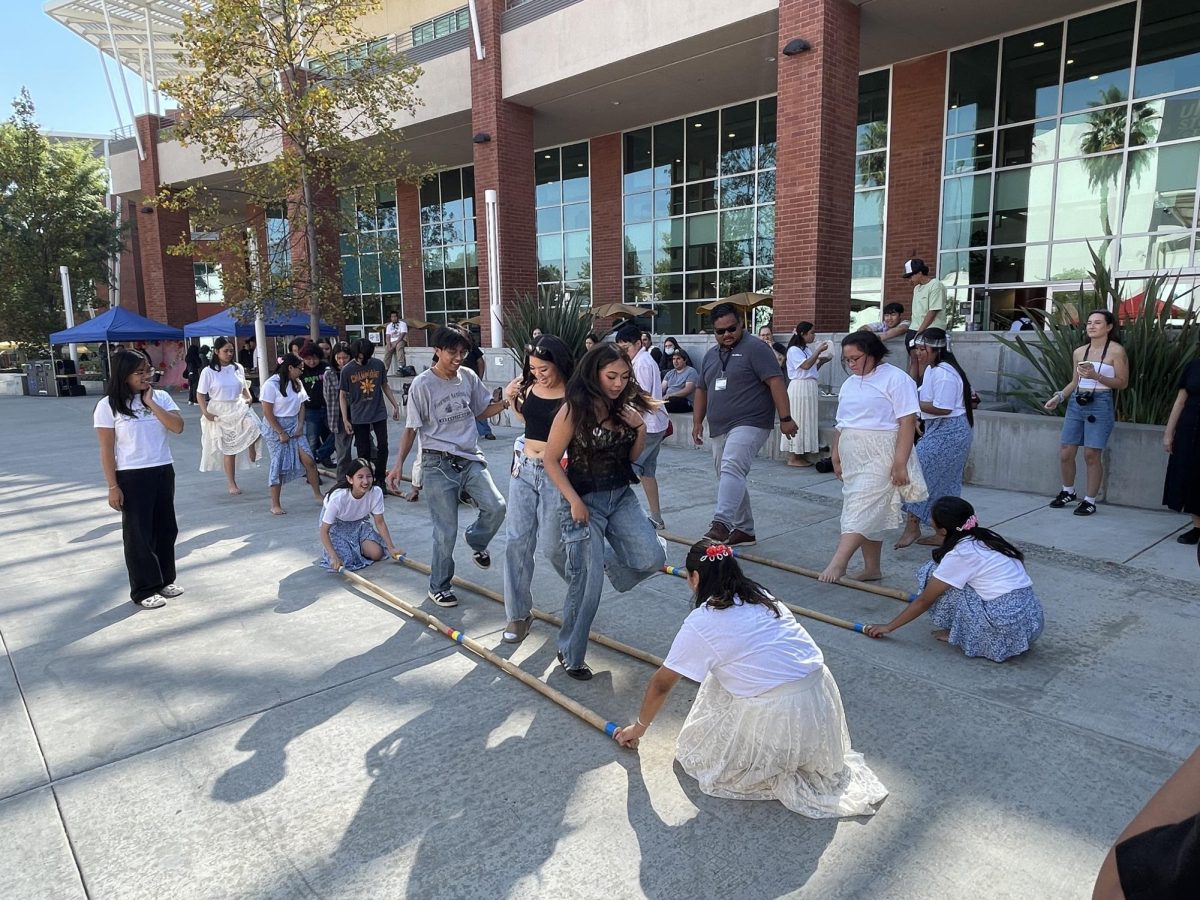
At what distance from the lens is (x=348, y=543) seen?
585 centimetres

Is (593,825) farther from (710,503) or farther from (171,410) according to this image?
(710,503)

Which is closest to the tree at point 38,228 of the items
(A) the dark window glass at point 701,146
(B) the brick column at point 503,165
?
(B) the brick column at point 503,165

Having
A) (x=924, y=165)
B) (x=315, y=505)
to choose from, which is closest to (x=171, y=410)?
(x=315, y=505)

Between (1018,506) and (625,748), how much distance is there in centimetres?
565

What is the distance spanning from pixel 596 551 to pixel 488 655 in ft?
2.90

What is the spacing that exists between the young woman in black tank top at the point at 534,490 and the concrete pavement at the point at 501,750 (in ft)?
1.25

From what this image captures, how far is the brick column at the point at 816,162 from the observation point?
1120cm

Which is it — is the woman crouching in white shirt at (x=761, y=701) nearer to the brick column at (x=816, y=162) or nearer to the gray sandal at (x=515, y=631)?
the gray sandal at (x=515, y=631)

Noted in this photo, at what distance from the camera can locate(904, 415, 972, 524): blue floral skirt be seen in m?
5.78

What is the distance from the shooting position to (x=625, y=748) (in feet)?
10.5

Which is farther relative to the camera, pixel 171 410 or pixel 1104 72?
pixel 1104 72

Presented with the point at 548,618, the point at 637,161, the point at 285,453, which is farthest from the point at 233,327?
the point at 548,618

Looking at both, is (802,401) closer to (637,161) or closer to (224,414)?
(224,414)

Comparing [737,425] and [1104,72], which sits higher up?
[1104,72]
